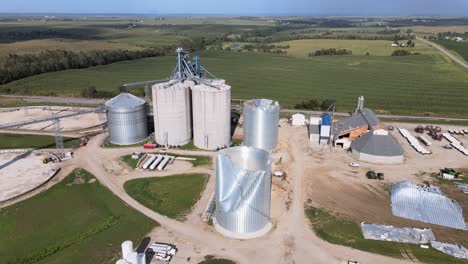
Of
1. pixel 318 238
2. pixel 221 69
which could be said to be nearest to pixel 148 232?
pixel 318 238

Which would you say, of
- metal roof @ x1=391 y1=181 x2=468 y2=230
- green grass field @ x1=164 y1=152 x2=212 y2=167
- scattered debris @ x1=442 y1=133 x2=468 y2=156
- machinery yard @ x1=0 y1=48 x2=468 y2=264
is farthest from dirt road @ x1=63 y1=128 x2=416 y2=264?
scattered debris @ x1=442 y1=133 x2=468 y2=156

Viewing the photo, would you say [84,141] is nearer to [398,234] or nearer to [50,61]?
[398,234]

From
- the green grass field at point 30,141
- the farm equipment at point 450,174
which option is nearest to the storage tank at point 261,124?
the farm equipment at point 450,174

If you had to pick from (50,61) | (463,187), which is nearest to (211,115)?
(463,187)

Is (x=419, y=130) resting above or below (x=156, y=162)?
above

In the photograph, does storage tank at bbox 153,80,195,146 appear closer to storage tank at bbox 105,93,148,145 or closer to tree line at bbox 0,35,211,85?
storage tank at bbox 105,93,148,145

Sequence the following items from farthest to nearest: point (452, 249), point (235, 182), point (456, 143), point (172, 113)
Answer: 1. point (456, 143)
2. point (172, 113)
3. point (235, 182)
4. point (452, 249)
